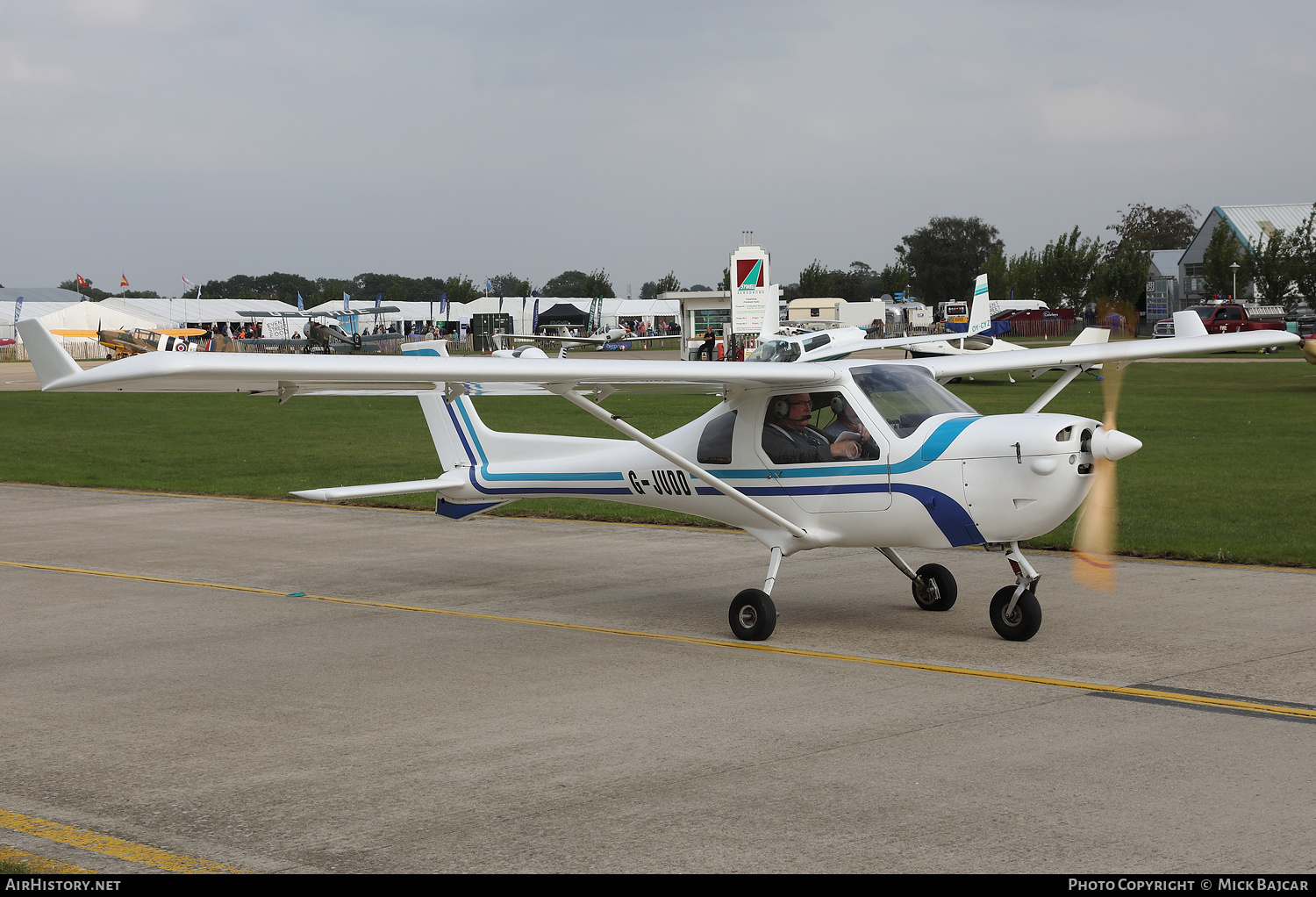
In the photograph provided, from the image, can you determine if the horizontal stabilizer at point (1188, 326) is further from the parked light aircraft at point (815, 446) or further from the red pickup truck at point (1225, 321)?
the red pickup truck at point (1225, 321)

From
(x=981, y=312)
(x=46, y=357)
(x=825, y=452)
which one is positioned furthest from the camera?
(x=981, y=312)

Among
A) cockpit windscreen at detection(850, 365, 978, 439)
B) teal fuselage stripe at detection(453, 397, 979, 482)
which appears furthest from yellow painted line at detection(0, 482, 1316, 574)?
cockpit windscreen at detection(850, 365, 978, 439)

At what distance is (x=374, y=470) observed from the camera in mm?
21484

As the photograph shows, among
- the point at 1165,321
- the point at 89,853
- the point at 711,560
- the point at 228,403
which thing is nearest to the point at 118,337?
the point at 228,403

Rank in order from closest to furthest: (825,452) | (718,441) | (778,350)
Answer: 1. (825,452)
2. (718,441)
3. (778,350)

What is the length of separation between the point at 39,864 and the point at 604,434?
77.9ft

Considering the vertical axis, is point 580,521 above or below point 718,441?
below

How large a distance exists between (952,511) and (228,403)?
37712 millimetres

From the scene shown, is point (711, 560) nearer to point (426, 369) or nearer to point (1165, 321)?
point (426, 369)

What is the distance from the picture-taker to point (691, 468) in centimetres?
973

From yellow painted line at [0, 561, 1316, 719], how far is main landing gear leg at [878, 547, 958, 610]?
173 centimetres

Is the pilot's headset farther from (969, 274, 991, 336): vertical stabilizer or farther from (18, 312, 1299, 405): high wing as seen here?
(969, 274, 991, 336): vertical stabilizer

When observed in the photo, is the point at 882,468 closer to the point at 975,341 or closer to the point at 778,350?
the point at 778,350

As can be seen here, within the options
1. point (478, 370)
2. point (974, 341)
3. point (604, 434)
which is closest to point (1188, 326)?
point (478, 370)
